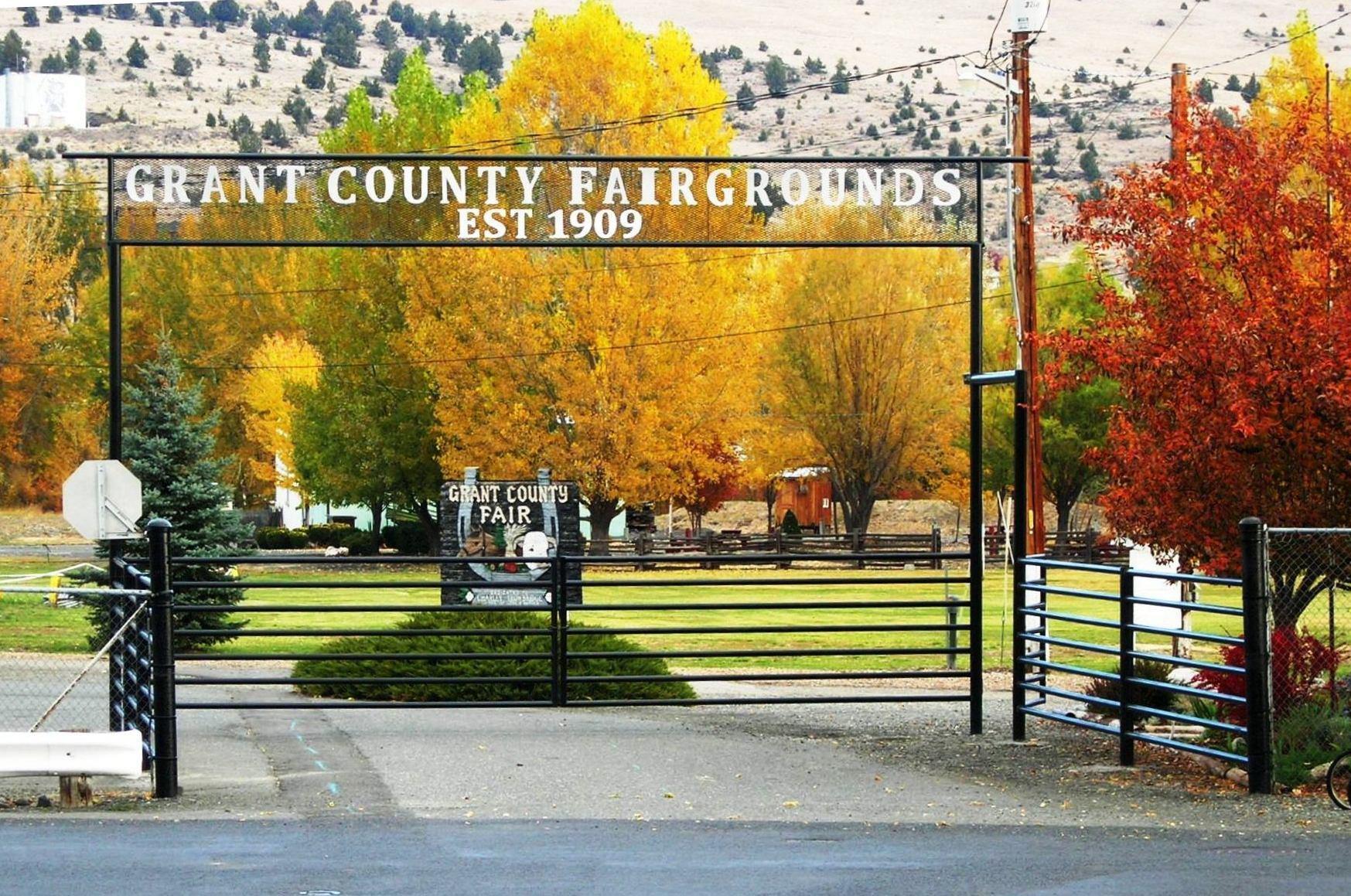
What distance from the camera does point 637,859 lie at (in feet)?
31.6

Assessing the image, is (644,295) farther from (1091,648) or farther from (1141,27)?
(1141,27)

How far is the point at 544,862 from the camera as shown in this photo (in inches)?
375

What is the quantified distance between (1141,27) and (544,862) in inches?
7775

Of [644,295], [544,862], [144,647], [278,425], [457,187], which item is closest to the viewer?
[544,862]

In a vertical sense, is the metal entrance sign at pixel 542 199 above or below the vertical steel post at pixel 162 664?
above

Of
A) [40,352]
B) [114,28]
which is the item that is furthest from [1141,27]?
[40,352]

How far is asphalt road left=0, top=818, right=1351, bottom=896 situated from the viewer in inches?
348

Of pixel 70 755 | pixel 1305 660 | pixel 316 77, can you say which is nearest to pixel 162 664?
pixel 70 755

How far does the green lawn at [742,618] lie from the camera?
24.7 meters

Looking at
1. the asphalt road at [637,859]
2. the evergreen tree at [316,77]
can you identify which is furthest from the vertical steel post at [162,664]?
the evergreen tree at [316,77]

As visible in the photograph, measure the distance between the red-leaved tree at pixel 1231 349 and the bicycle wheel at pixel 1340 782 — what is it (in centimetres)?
194

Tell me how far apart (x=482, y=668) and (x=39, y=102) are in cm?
14221

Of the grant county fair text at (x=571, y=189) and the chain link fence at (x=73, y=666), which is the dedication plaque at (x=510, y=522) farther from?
the grant county fair text at (x=571, y=189)

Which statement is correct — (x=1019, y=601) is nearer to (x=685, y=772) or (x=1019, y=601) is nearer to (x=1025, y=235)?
(x=685, y=772)
